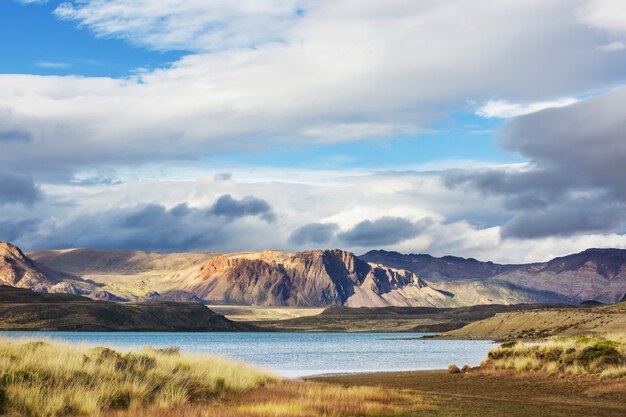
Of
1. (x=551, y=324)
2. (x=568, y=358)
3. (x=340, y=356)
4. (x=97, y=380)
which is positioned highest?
(x=97, y=380)

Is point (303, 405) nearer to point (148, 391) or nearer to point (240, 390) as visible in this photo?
point (148, 391)

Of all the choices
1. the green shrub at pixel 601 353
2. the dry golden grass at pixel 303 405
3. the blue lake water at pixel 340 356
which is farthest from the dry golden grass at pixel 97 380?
the green shrub at pixel 601 353

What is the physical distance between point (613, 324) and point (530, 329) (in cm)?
3260

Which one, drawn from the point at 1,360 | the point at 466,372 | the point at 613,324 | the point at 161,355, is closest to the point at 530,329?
the point at 613,324

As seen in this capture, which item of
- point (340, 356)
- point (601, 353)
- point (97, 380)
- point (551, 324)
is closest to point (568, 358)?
point (601, 353)

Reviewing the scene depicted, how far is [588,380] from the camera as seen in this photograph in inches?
1561

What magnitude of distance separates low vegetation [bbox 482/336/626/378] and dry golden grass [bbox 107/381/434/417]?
12.0m

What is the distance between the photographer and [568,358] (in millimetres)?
45000

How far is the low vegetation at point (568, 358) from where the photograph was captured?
136ft

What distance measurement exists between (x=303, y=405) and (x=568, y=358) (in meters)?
23.9

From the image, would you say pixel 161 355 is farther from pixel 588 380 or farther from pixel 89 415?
pixel 588 380

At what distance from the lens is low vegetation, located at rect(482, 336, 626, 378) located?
41406 mm

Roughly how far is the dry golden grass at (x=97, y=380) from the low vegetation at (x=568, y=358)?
18.8 metres

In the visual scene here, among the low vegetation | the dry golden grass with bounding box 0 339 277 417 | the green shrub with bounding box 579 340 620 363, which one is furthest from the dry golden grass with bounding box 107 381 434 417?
the green shrub with bounding box 579 340 620 363
